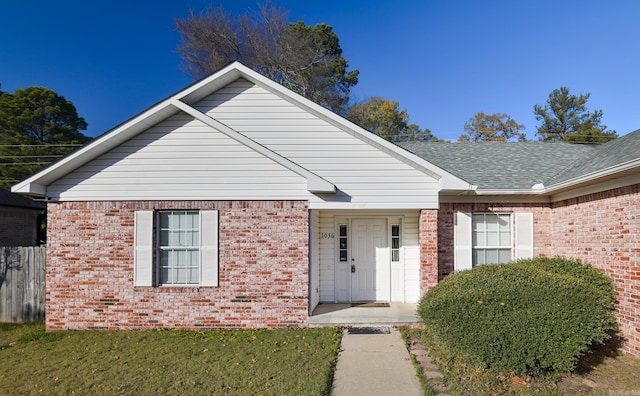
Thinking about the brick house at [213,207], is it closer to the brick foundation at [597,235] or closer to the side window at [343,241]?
the brick foundation at [597,235]

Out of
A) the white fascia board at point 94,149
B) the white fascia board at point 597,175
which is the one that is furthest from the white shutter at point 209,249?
the white fascia board at point 597,175

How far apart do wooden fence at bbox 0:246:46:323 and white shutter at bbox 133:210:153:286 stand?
3.28 meters

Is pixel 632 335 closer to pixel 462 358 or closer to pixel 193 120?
pixel 462 358

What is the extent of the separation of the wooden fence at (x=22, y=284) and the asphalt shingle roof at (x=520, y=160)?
10.6 m

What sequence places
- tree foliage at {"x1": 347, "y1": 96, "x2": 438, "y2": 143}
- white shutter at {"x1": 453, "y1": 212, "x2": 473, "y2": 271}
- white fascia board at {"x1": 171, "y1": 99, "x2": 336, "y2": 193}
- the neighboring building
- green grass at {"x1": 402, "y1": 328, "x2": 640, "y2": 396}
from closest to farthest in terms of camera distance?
green grass at {"x1": 402, "y1": 328, "x2": 640, "y2": 396}, white fascia board at {"x1": 171, "y1": 99, "x2": 336, "y2": 193}, white shutter at {"x1": 453, "y1": 212, "x2": 473, "y2": 271}, the neighboring building, tree foliage at {"x1": 347, "y1": 96, "x2": 438, "y2": 143}

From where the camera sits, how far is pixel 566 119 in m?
32.3

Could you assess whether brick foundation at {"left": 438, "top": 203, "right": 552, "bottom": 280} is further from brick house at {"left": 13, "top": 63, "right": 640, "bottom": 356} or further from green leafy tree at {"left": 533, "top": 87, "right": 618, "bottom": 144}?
green leafy tree at {"left": 533, "top": 87, "right": 618, "bottom": 144}

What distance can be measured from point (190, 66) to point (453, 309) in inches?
931

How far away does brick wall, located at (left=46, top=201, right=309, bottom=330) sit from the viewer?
25.7 ft

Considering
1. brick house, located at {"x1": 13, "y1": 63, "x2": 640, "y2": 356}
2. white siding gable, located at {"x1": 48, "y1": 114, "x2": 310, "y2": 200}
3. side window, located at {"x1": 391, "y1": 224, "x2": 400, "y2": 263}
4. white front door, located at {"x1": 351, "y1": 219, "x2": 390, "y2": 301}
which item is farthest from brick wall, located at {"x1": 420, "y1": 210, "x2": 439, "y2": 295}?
white siding gable, located at {"x1": 48, "y1": 114, "x2": 310, "y2": 200}

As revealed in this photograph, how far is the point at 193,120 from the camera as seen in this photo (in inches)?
315

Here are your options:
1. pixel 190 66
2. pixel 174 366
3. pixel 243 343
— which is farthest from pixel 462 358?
pixel 190 66

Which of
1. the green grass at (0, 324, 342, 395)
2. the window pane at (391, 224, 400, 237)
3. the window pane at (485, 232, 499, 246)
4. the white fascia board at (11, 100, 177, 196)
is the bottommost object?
the green grass at (0, 324, 342, 395)

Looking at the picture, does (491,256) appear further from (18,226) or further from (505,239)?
(18,226)
